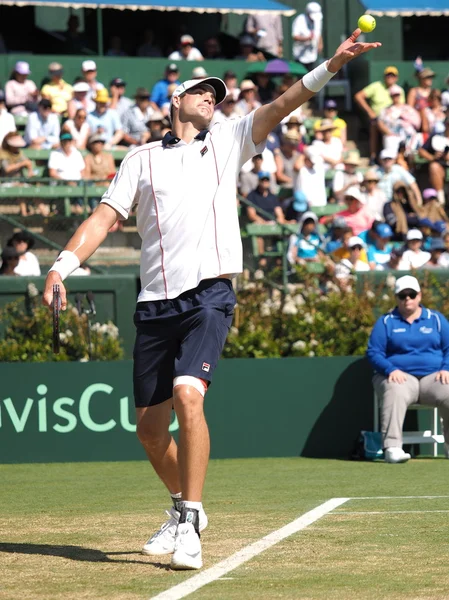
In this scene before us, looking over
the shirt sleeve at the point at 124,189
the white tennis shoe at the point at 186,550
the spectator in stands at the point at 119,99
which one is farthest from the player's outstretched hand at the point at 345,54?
the spectator in stands at the point at 119,99

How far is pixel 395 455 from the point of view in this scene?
11.3 m

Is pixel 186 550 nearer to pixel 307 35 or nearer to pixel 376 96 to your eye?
pixel 376 96

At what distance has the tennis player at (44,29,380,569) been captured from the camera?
5980 millimetres

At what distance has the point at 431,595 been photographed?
4.98 meters

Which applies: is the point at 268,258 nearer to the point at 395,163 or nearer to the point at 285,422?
the point at 285,422

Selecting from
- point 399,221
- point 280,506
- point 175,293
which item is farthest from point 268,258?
point 175,293

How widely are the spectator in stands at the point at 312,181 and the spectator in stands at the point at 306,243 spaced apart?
1.35 metres

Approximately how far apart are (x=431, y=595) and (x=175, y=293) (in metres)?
1.92

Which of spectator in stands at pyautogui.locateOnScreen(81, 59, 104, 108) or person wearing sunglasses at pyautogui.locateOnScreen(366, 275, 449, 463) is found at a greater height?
spectator in stands at pyautogui.locateOnScreen(81, 59, 104, 108)

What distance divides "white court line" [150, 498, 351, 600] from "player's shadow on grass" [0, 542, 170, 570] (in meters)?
0.29

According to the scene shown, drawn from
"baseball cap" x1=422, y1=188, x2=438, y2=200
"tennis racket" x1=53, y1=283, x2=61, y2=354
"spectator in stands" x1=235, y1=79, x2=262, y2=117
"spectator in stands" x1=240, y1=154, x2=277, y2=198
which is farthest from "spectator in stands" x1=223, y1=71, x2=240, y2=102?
"tennis racket" x1=53, y1=283, x2=61, y2=354

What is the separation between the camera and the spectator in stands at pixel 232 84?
19.4m

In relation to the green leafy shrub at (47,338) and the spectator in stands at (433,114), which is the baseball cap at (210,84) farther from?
the spectator in stands at (433,114)

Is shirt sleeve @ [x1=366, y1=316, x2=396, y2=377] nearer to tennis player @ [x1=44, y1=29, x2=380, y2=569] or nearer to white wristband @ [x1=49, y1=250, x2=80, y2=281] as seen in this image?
tennis player @ [x1=44, y1=29, x2=380, y2=569]
